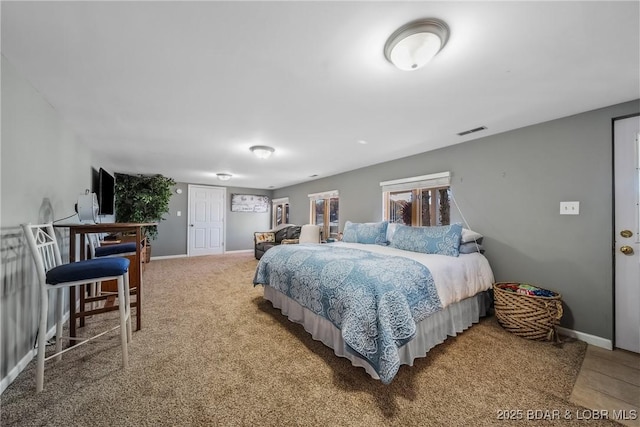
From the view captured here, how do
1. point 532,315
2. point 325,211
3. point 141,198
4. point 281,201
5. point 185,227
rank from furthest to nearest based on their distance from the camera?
point 281,201 < point 185,227 < point 325,211 < point 141,198 < point 532,315

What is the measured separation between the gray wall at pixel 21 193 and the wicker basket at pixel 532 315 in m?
3.80

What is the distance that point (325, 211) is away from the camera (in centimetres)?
576

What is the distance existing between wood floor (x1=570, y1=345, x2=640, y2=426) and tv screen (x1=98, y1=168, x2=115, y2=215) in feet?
15.6

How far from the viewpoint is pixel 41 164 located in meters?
1.89

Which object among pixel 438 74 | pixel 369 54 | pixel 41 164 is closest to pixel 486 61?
pixel 438 74

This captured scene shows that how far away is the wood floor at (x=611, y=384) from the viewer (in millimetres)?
1344

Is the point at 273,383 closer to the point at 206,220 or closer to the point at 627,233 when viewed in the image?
the point at 627,233

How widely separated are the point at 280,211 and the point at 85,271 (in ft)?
20.1

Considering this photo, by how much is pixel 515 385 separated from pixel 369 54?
2.34m

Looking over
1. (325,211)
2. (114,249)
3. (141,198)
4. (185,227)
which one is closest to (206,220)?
(185,227)

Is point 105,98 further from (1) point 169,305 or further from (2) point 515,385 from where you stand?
(2) point 515,385

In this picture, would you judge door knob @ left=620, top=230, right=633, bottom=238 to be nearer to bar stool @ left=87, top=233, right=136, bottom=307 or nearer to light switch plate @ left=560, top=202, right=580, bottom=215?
light switch plate @ left=560, top=202, right=580, bottom=215

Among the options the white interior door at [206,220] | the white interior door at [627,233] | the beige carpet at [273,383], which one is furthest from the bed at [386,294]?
the white interior door at [206,220]

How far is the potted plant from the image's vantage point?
4.92 meters
